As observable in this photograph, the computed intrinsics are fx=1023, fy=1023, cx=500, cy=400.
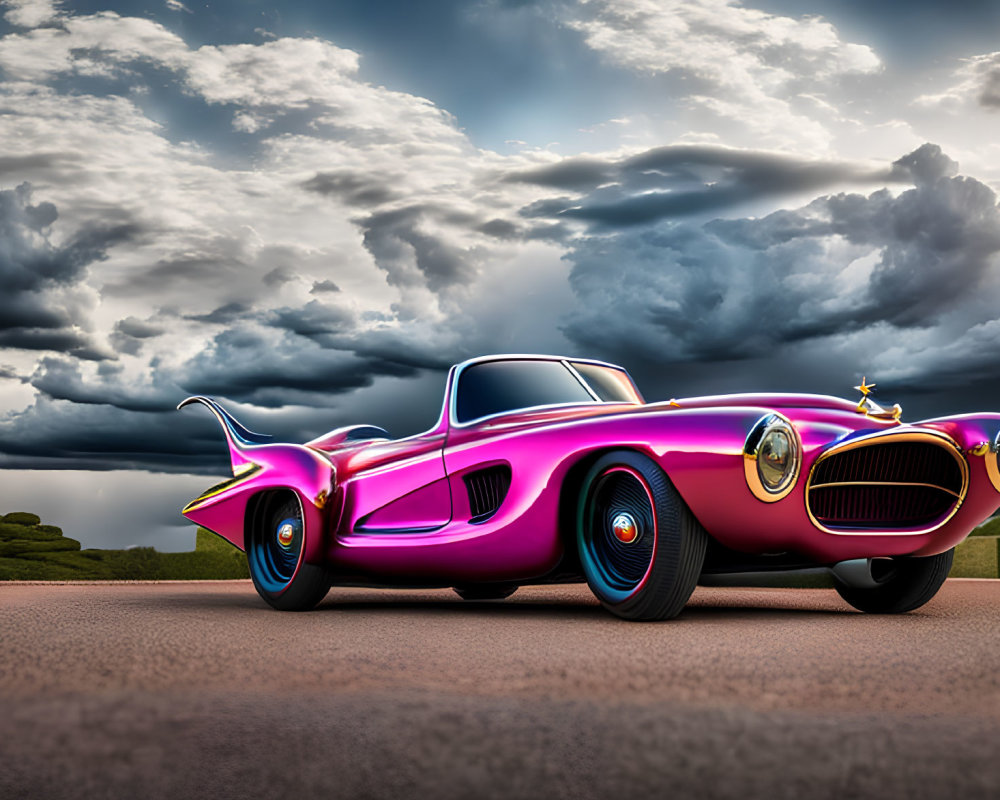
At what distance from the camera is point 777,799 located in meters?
1.96

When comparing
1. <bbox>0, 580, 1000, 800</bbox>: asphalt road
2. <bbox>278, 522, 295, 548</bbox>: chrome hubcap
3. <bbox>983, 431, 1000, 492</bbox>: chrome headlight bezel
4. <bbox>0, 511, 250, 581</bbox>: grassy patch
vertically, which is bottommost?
<bbox>0, 511, 250, 581</bbox>: grassy patch

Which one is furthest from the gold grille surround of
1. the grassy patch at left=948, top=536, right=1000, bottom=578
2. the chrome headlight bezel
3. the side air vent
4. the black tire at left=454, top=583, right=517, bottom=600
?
the grassy patch at left=948, top=536, right=1000, bottom=578

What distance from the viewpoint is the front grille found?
15.4 ft

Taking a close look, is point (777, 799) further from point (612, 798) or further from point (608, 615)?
point (608, 615)

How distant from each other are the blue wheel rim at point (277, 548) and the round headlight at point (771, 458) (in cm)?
317

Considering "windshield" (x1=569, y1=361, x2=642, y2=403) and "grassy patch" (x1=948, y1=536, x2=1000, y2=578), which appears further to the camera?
"grassy patch" (x1=948, y1=536, x2=1000, y2=578)

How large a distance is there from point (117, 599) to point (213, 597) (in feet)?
2.53

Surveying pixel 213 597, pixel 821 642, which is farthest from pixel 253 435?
pixel 821 642

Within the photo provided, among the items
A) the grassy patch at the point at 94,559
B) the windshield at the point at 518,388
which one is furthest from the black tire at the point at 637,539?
the grassy patch at the point at 94,559

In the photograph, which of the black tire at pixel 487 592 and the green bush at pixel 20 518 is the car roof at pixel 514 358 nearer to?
the black tire at pixel 487 592

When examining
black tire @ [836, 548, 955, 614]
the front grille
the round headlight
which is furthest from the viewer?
black tire @ [836, 548, 955, 614]

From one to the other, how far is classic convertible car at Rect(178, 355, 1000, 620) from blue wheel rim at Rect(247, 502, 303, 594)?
0.03 metres

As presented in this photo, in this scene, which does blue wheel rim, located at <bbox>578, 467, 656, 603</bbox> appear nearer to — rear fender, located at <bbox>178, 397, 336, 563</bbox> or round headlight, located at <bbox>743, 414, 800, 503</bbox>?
round headlight, located at <bbox>743, 414, 800, 503</bbox>

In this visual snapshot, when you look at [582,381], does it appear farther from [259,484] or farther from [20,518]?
[20,518]
